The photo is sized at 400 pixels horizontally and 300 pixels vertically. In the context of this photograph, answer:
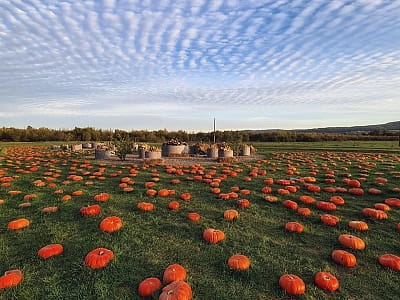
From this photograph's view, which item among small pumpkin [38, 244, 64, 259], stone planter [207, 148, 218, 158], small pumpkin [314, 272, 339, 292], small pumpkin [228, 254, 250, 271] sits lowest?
small pumpkin [314, 272, 339, 292]

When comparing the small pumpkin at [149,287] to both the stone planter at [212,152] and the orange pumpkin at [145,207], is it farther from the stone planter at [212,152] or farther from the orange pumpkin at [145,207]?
the stone planter at [212,152]

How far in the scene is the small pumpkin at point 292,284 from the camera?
314 cm

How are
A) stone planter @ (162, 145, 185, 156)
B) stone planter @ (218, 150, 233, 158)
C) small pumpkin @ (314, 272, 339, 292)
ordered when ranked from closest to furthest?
small pumpkin @ (314, 272, 339, 292), stone planter @ (218, 150, 233, 158), stone planter @ (162, 145, 185, 156)

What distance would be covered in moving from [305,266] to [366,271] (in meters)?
0.76

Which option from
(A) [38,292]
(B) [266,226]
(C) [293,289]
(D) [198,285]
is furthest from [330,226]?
(A) [38,292]

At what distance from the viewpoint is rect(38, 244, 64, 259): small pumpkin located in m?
3.88

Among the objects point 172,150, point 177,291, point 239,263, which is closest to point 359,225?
point 239,263

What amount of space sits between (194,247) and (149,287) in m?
1.21

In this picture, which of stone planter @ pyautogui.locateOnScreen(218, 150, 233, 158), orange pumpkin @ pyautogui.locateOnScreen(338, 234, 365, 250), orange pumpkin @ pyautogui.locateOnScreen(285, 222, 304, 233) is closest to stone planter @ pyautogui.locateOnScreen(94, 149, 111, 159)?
stone planter @ pyautogui.locateOnScreen(218, 150, 233, 158)

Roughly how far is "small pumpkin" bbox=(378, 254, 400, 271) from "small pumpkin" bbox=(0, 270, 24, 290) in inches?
182

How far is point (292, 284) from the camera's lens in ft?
10.5

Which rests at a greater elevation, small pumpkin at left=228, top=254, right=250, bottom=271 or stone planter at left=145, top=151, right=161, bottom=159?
stone planter at left=145, top=151, right=161, bottom=159

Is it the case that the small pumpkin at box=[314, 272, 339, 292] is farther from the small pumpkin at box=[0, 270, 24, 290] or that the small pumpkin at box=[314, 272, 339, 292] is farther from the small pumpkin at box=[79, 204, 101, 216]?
the small pumpkin at box=[79, 204, 101, 216]

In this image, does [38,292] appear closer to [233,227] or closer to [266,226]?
[233,227]
